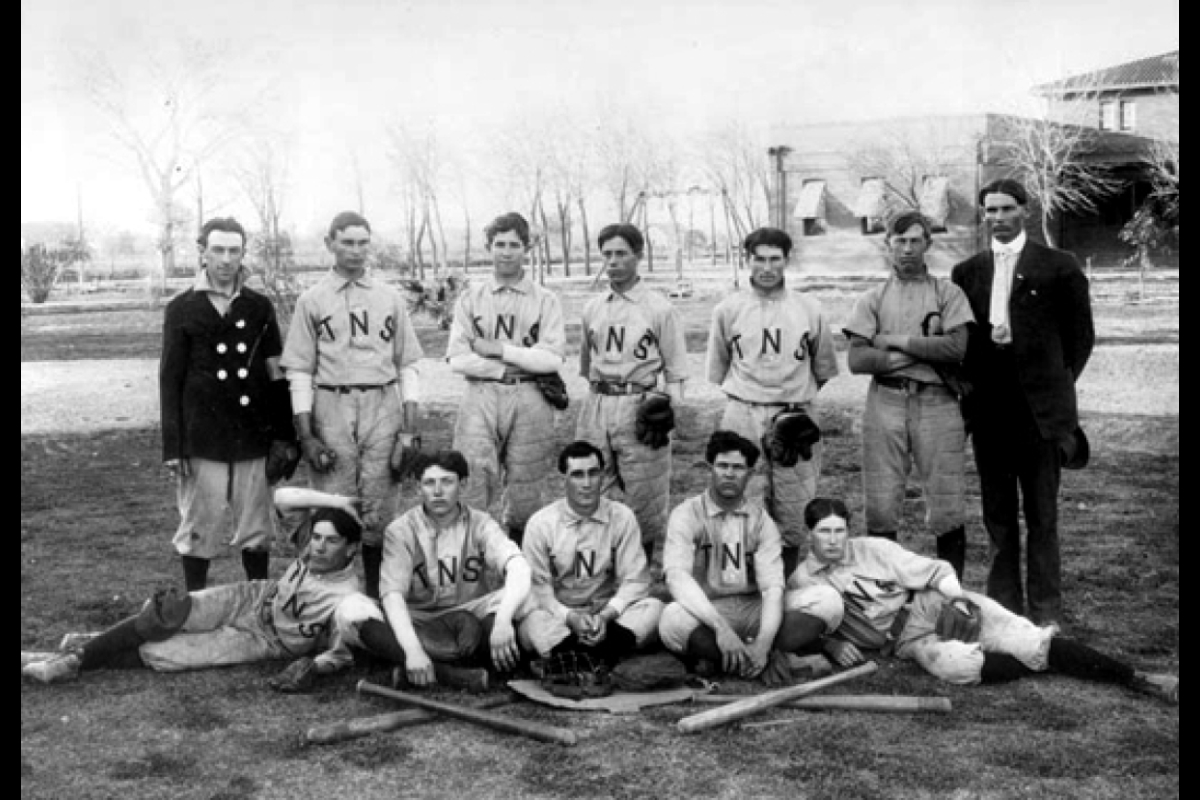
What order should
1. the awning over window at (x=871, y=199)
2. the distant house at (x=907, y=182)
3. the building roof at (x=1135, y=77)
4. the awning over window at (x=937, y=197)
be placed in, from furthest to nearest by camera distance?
the awning over window at (x=871, y=199), the awning over window at (x=937, y=197), the distant house at (x=907, y=182), the building roof at (x=1135, y=77)

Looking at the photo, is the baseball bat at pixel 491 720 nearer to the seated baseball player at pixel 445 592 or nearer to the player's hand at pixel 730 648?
the seated baseball player at pixel 445 592

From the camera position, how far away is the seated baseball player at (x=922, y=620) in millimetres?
4504

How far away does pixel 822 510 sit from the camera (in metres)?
4.89

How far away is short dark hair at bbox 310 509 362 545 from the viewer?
4805mm

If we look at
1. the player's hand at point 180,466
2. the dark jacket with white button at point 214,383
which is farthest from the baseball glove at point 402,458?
the player's hand at point 180,466

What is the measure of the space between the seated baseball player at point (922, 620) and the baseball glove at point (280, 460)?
217cm

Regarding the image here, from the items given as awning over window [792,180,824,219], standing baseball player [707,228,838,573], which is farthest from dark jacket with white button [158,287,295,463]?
awning over window [792,180,824,219]

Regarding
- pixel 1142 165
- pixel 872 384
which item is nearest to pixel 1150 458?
pixel 872 384

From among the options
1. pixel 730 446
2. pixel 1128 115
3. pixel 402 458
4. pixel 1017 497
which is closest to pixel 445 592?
pixel 402 458

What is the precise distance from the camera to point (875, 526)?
212 inches

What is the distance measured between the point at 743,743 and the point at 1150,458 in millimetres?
6877

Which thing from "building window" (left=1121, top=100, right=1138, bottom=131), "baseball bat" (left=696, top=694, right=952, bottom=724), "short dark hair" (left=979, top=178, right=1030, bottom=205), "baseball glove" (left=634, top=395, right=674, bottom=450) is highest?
"building window" (left=1121, top=100, right=1138, bottom=131)

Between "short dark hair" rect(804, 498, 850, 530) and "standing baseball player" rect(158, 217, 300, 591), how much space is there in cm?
220

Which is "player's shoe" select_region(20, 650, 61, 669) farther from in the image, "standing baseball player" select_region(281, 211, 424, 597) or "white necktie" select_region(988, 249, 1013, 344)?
"white necktie" select_region(988, 249, 1013, 344)
